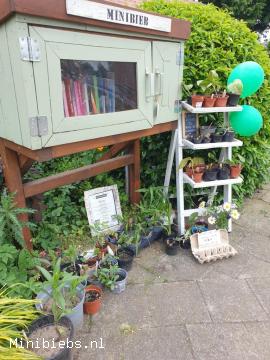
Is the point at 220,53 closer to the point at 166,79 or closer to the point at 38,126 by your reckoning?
the point at 166,79

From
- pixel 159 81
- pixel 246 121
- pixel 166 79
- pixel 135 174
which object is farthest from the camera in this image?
pixel 135 174

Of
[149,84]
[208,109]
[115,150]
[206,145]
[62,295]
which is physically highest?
[149,84]

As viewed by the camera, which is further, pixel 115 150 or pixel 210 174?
pixel 115 150

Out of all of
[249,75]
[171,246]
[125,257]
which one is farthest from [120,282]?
[249,75]

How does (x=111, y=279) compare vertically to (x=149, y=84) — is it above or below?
below

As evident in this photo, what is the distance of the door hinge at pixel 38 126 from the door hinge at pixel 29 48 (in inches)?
12.0

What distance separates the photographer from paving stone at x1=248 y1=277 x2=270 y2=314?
2215 mm

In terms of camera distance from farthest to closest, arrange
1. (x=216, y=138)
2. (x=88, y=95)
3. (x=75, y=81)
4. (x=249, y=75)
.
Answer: (x=216, y=138) → (x=249, y=75) → (x=88, y=95) → (x=75, y=81)

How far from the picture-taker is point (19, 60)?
4.93 ft

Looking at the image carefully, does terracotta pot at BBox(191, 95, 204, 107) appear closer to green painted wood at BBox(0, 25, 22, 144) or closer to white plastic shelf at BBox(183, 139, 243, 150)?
white plastic shelf at BBox(183, 139, 243, 150)

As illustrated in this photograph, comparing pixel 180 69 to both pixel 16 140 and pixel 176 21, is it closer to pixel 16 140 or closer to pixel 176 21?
pixel 176 21

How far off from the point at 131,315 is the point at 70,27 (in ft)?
6.33

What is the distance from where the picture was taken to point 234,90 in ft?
8.30

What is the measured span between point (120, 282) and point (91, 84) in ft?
4.91
